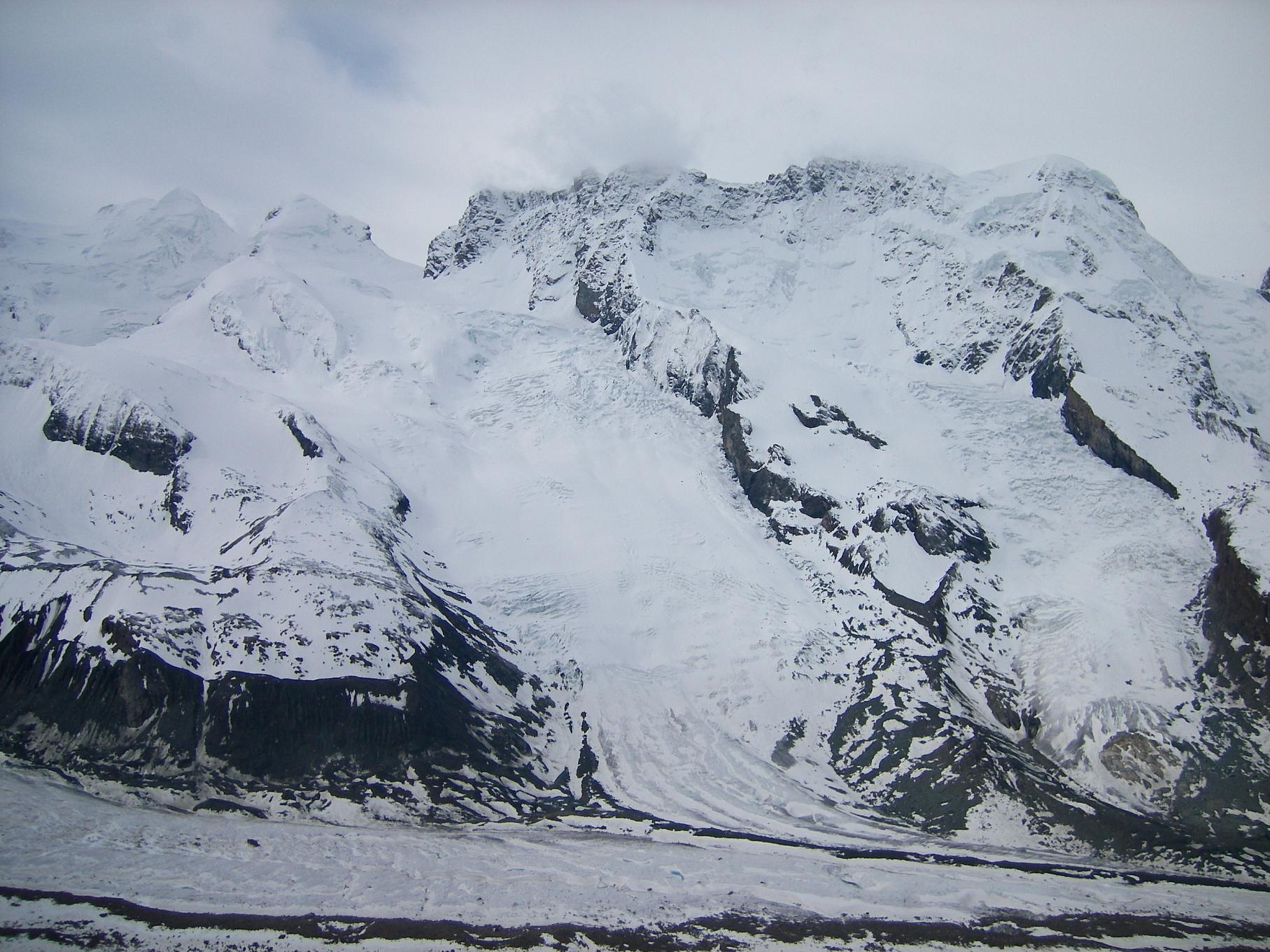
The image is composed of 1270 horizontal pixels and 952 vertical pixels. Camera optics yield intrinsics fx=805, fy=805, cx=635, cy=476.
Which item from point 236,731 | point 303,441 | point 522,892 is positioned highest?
point 303,441

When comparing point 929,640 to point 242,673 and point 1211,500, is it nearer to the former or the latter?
point 1211,500

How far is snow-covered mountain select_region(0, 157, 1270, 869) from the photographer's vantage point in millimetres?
66750

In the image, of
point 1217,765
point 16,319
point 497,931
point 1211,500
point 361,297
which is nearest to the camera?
point 497,931

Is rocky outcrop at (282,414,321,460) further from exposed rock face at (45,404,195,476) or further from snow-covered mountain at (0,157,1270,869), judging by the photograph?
exposed rock face at (45,404,195,476)

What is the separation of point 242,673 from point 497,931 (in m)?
36.2

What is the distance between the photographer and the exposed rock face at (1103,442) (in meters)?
98.4

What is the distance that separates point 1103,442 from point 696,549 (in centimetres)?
5425

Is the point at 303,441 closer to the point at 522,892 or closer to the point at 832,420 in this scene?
the point at 522,892

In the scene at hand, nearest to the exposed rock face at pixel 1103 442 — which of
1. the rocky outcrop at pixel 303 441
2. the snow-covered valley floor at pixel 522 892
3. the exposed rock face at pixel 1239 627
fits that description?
the exposed rock face at pixel 1239 627

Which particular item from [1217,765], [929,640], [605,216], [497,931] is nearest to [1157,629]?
[1217,765]

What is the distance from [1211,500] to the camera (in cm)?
9294

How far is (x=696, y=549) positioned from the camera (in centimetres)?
10075

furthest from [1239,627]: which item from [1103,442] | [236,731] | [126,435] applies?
[126,435]

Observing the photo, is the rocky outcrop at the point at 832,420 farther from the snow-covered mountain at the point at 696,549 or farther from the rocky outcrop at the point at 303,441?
the rocky outcrop at the point at 303,441
